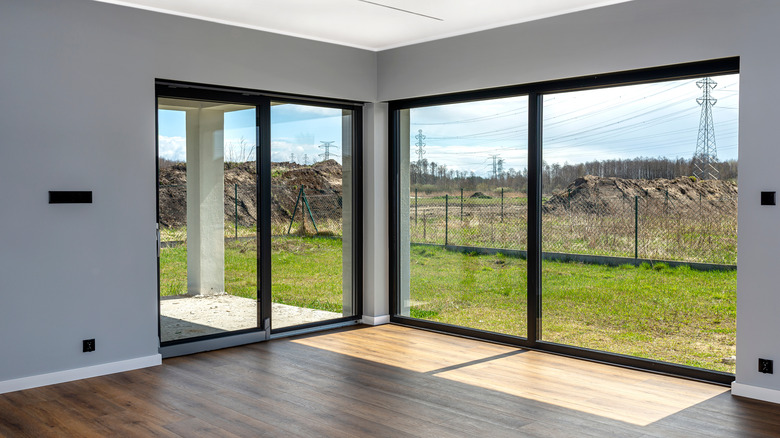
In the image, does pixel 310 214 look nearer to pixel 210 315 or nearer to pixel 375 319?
pixel 375 319

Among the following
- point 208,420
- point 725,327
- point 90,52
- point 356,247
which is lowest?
point 208,420

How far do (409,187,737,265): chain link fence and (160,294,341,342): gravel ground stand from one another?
1.62m

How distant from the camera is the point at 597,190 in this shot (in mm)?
5281

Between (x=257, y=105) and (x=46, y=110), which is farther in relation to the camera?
(x=257, y=105)

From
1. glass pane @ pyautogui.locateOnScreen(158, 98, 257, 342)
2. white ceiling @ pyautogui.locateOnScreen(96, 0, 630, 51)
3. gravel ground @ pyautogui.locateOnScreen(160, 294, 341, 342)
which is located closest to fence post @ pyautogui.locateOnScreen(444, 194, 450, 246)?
white ceiling @ pyautogui.locateOnScreen(96, 0, 630, 51)

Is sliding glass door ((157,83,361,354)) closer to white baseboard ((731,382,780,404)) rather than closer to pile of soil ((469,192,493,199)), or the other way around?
pile of soil ((469,192,493,199))

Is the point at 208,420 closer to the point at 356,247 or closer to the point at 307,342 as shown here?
the point at 307,342

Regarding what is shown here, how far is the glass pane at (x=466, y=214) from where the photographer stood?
5828 millimetres

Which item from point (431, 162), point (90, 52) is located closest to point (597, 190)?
point (431, 162)

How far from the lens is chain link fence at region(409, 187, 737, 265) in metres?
4.72

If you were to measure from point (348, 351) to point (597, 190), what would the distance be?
2.50 meters

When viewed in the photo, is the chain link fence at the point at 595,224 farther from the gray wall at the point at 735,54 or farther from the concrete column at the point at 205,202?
the concrete column at the point at 205,202

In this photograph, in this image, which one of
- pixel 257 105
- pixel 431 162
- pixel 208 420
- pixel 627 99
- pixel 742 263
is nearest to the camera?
pixel 208 420

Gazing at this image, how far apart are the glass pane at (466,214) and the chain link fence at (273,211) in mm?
797
